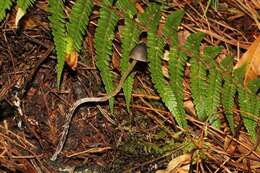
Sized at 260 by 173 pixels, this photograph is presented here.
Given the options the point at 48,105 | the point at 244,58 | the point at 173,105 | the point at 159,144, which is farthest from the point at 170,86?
the point at 48,105

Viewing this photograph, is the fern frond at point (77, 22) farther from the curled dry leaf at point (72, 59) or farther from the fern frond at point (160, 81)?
the fern frond at point (160, 81)

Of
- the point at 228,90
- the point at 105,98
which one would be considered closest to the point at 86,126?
the point at 105,98

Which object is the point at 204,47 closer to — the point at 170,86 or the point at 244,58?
the point at 244,58

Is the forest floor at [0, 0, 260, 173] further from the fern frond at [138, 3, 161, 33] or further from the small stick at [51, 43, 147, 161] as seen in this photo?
the fern frond at [138, 3, 161, 33]

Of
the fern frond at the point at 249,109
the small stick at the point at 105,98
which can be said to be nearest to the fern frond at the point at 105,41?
the small stick at the point at 105,98

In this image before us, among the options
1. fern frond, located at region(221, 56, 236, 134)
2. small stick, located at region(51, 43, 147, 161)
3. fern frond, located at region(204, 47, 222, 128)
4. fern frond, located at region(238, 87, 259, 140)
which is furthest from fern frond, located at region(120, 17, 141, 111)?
fern frond, located at region(238, 87, 259, 140)

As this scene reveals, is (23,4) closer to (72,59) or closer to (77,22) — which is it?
(77,22)
